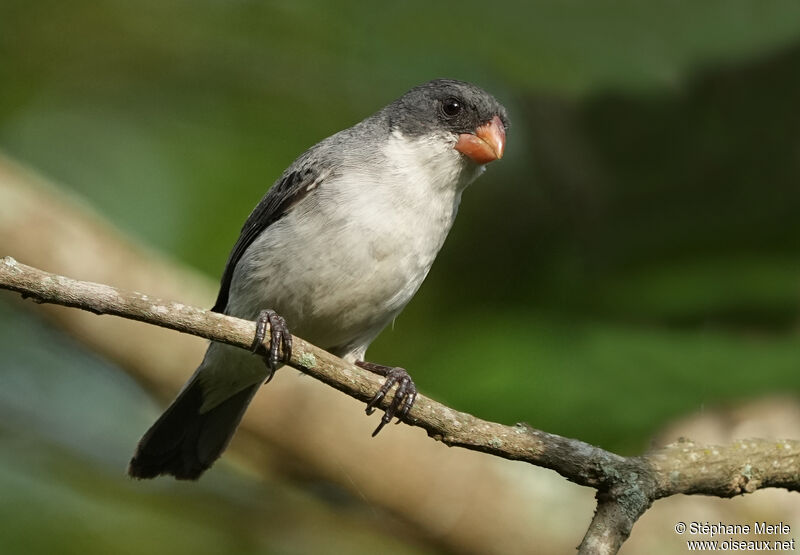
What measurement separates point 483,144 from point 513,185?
114 cm

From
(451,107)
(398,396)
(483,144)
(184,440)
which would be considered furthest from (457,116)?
(184,440)

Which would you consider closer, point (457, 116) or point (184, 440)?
point (457, 116)

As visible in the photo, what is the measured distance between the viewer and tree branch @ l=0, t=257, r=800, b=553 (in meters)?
2.57

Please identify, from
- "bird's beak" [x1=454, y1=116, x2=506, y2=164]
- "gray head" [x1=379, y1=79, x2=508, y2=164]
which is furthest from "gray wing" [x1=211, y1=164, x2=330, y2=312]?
"bird's beak" [x1=454, y1=116, x2=506, y2=164]

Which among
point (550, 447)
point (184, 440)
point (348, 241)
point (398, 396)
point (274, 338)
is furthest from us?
point (184, 440)

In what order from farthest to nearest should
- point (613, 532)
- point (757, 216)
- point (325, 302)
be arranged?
point (757, 216) < point (325, 302) < point (613, 532)

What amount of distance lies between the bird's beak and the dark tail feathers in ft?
5.29

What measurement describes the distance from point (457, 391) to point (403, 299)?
457 mm

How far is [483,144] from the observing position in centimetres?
396

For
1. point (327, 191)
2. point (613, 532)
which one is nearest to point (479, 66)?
point (327, 191)

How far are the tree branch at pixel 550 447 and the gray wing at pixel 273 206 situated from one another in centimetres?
91

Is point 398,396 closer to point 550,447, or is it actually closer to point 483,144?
point 550,447

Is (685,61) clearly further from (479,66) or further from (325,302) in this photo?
(325,302)

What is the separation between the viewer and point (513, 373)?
4.04m
